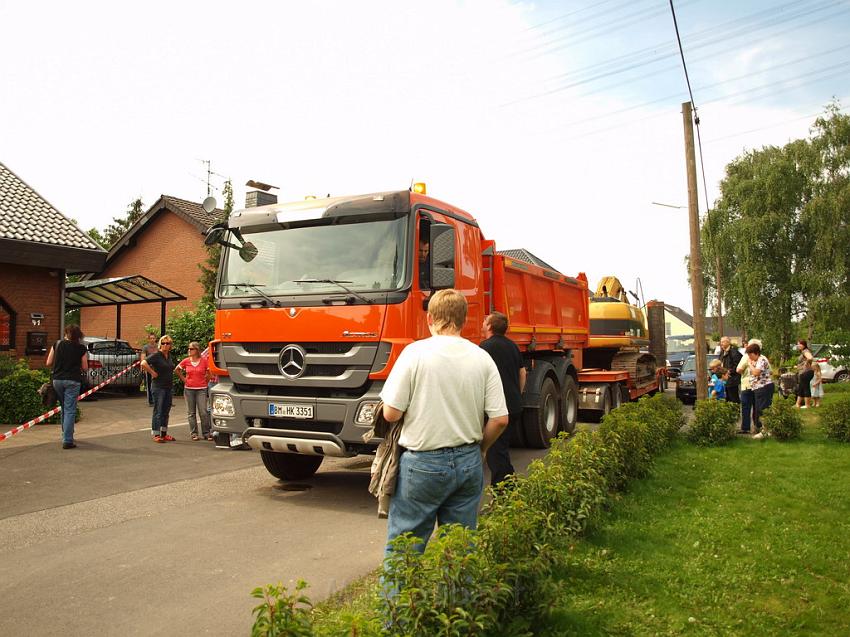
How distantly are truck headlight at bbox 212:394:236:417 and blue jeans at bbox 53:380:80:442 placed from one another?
4.15 m

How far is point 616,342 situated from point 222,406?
34.3 feet

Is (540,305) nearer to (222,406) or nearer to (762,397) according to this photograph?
(762,397)

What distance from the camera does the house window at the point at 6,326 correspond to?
49.0ft

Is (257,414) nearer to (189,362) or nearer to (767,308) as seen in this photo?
(189,362)

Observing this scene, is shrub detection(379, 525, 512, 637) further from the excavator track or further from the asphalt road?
the excavator track

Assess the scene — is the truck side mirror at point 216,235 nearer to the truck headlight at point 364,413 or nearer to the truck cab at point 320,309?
the truck cab at point 320,309

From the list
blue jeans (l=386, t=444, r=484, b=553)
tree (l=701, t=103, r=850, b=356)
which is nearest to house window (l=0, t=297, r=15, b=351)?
blue jeans (l=386, t=444, r=484, b=553)

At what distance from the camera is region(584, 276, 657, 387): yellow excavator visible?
14.9 m

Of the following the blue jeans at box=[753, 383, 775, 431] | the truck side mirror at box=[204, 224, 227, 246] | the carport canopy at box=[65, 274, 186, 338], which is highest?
the carport canopy at box=[65, 274, 186, 338]

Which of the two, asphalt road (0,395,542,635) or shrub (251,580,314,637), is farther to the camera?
asphalt road (0,395,542,635)

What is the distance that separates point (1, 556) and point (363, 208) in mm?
4212

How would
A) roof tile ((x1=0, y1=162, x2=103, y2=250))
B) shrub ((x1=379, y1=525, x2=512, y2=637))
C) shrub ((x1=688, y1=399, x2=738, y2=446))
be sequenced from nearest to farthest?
shrub ((x1=379, y1=525, x2=512, y2=637)) < shrub ((x1=688, y1=399, x2=738, y2=446)) < roof tile ((x1=0, y1=162, x2=103, y2=250))

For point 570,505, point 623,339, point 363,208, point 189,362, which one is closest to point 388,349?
point 363,208

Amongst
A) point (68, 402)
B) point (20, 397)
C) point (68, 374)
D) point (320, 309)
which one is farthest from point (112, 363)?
point (320, 309)
